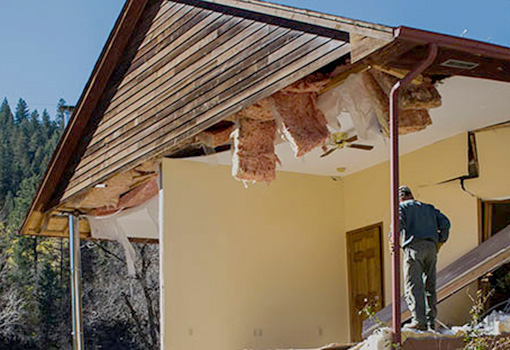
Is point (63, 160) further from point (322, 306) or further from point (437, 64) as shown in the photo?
point (437, 64)

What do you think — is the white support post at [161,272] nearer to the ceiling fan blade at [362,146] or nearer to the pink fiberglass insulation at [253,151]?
the pink fiberglass insulation at [253,151]

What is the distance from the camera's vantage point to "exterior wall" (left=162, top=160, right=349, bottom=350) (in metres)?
11.5

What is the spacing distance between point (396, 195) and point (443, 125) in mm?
3365

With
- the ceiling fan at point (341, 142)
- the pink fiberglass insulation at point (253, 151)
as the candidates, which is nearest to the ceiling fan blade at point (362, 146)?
the ceiling fan at point (341, 142)

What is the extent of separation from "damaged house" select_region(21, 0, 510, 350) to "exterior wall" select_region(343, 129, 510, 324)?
0.02m

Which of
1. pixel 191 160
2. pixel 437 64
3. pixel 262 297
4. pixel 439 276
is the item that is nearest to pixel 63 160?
pixel 191 160

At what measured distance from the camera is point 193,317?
11.4m

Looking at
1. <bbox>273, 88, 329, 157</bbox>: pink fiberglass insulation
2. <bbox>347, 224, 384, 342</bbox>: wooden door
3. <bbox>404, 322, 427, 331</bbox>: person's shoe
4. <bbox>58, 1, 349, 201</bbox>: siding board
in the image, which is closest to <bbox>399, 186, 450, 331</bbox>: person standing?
<bbox>404, 322, 427, 331</bbox>: person's shoe

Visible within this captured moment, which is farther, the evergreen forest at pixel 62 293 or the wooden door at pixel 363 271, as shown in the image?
the evergreen forest at pixel 62 293

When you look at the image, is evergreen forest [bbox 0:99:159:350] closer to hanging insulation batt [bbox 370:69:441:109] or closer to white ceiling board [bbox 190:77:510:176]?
white ceiling board [bbox 190:77:510:176]

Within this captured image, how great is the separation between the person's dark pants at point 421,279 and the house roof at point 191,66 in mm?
1782

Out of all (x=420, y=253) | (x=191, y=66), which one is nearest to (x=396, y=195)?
(x=420, y=253)

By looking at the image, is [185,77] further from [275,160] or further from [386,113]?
[386,113]

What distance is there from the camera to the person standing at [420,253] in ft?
28.3
